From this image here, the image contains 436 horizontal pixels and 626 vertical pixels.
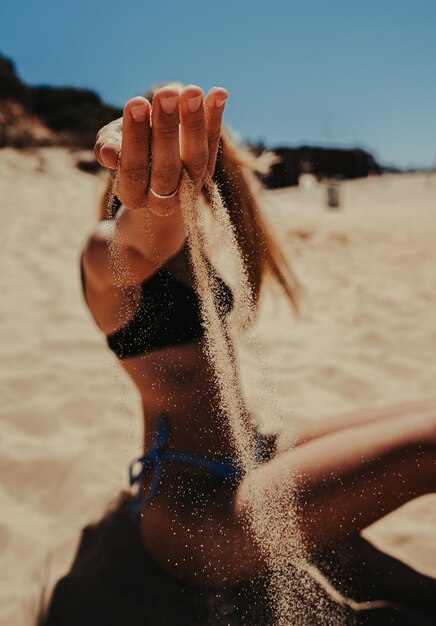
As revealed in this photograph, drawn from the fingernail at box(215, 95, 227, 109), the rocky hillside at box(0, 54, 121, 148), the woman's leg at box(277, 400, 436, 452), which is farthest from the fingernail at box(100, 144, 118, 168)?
the rocky hillside at box(0, 54, 121, 148)

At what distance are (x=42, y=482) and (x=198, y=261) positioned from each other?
1.17 m

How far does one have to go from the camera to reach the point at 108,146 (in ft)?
2.67

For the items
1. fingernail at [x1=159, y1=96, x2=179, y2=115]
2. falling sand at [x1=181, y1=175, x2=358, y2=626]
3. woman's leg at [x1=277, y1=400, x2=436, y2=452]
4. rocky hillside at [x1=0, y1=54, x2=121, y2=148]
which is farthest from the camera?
rocky hillside at [x1=0, y1=54, x2=121, y2=148]

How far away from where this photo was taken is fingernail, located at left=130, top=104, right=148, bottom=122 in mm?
723

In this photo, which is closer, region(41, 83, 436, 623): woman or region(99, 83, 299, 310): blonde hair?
region(41, 83, 436, 623): woman

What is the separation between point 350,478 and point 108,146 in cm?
96

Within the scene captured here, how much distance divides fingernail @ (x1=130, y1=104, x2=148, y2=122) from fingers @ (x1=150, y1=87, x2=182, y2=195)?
0.05 feet

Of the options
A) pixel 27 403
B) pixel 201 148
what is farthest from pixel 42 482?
pixel 201 148

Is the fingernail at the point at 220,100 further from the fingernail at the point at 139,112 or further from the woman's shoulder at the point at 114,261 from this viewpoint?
the woman's shoulder at the point at 114,261

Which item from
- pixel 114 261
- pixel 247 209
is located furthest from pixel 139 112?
pixel 247 209

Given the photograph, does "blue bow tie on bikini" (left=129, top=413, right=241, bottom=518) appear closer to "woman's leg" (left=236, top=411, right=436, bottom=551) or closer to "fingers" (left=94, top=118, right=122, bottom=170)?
"woman's leg" (left=236, top=411, right=436, bottom=551)

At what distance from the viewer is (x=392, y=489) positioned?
3.85 ft

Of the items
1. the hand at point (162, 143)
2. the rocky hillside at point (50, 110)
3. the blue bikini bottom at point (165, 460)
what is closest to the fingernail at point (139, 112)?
the hand at point (162, 143)

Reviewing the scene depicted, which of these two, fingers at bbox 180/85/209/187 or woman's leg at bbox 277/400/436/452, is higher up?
fingers at bbox 180/85/209/187
